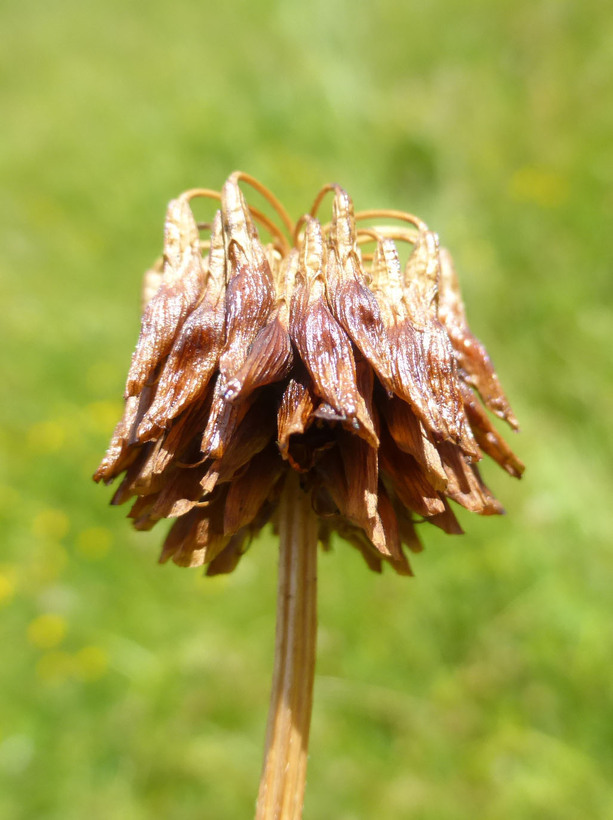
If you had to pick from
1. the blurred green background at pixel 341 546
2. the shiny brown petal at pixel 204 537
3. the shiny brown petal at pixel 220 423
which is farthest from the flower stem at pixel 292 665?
the blurred green background at pixel 341 546

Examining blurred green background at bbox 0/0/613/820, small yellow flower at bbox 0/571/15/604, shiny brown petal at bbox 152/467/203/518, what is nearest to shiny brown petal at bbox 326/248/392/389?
shiny brown petal at bbox 152/467/203/518

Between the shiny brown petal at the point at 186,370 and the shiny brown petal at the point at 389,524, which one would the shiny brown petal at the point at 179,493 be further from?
the shiny brown petal at the point at 389,524

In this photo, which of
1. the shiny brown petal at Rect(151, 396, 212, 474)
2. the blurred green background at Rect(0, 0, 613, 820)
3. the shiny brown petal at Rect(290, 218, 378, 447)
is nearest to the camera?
the shiny brown petal at Rect(290, 218, 378, 447)

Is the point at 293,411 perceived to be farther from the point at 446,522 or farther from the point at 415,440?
the point at 446,522

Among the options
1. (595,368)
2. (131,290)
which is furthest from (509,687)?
(131,290)

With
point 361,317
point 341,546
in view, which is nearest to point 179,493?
point 361,317

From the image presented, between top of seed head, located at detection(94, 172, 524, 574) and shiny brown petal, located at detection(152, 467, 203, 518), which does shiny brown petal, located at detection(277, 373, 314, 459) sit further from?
shiny brown petal, located at detection(152, 467, 203, 518)
